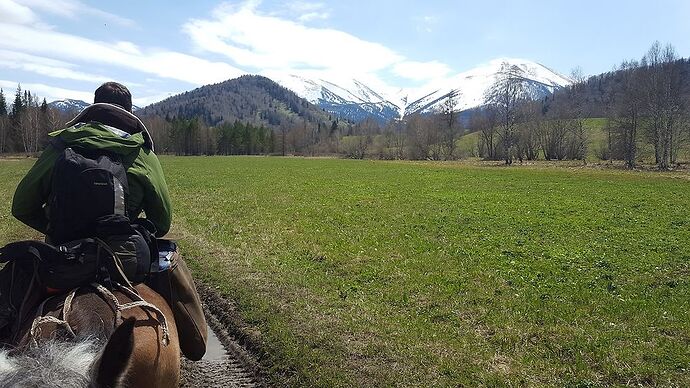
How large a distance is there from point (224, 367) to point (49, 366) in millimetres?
4508

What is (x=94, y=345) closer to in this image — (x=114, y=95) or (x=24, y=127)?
(x=114, y=95)

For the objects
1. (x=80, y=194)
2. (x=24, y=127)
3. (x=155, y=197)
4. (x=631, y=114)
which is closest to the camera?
(x=80, y=194)

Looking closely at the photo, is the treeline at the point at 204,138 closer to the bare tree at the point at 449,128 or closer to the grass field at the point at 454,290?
the bare tree at the point at 449,128

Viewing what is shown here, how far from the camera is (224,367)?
636 cm

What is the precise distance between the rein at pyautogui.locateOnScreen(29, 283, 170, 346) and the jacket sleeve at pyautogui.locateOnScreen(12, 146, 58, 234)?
3.27 feet

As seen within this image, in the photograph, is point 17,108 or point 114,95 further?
Result: point 17,108

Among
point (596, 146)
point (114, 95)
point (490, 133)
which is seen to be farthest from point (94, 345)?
point (596, 146)

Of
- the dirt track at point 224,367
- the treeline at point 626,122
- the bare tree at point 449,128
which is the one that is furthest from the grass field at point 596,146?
the dirt track at point 224,367

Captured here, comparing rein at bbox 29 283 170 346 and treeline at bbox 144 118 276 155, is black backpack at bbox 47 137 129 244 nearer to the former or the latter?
rein at bbox 29 283 170 346

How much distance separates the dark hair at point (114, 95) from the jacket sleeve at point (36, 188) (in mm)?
735

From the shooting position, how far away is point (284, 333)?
723 centimetres

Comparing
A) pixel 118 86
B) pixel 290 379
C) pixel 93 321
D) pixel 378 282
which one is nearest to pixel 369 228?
pixel 378 282

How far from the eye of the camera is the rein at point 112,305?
8.39ft

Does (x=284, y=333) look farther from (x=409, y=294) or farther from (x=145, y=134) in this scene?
(x=145, y=134)
